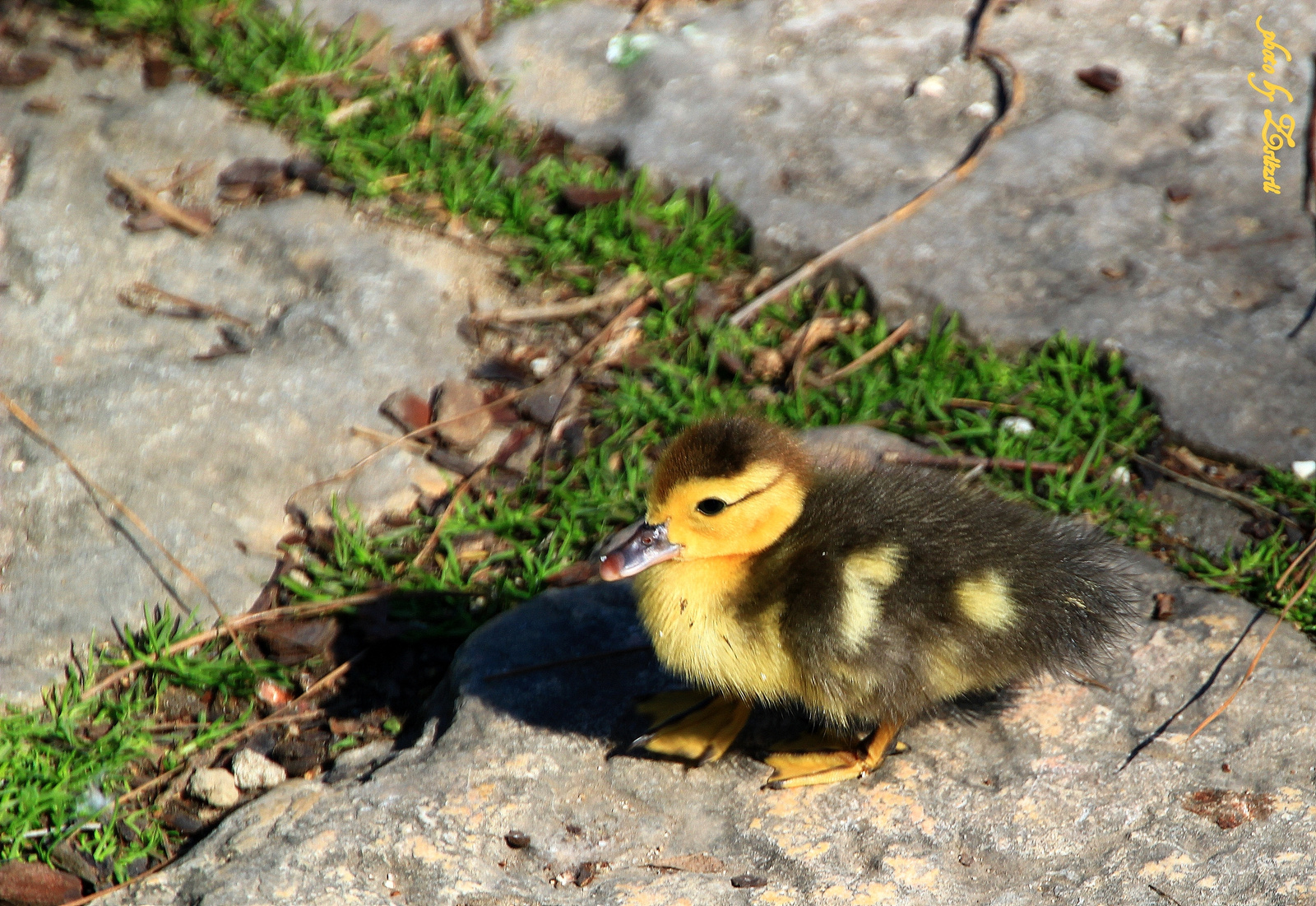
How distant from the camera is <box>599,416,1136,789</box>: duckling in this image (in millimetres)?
3029

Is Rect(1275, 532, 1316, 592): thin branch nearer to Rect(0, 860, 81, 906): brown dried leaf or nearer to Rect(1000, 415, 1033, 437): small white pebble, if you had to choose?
Rect(1000, 415, 1033, 437): small white pebble

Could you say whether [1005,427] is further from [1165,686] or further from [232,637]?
[232,637]

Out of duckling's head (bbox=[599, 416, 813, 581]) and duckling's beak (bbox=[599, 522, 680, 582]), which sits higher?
duckling's head (bbox=[599, 416, 813, 581])

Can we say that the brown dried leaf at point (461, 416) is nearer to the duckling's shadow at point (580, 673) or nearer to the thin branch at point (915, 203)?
the duckling's shadow at point (580, 673)

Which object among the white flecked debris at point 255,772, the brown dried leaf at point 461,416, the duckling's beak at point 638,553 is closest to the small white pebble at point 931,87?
the brown dried leaf at point 461,416

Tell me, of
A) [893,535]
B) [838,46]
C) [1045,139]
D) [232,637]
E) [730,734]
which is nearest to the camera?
[893,535]

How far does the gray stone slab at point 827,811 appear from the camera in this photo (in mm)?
2885

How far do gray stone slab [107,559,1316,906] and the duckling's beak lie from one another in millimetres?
526

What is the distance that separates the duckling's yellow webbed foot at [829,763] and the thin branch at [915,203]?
209 cm

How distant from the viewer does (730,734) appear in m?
3.36

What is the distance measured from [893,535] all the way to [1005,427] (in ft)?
5.10

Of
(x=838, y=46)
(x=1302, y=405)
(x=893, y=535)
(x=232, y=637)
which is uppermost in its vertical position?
(x=838, y=46)

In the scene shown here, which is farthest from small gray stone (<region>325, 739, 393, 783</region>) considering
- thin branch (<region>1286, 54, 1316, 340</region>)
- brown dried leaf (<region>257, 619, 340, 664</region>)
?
thin branch (<region>1286, 54, 1316, 340</region>)

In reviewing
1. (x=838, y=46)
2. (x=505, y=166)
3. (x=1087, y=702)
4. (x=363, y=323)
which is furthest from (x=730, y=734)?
(x=838, y=46)
